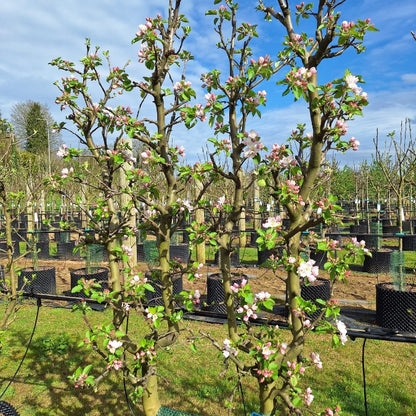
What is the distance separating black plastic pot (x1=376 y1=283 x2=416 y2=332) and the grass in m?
0.39

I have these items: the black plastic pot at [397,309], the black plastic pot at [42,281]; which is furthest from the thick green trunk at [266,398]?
the black plastic pot at [42,281]

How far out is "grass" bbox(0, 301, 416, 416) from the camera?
3.06m

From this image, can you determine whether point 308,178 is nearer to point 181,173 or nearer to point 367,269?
point 181,173

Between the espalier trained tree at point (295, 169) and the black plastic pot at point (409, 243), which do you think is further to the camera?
the black plastic pot at point (409, 243)

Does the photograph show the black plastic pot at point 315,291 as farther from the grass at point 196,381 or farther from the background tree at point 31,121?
the background tree at point 31,121

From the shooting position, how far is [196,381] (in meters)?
3.51

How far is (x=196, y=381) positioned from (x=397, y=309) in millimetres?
2908

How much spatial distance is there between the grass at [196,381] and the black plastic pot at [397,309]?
1.29 ft

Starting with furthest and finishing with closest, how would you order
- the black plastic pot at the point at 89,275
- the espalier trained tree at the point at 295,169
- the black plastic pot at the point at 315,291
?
1. the black plastic pot at the point at 89,275
2. the black plastic pot at the point at 315,291
3. the espalier trained tree at the point at 295,169

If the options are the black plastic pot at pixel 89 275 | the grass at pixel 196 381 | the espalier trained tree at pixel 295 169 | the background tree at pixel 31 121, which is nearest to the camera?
the espalier trained tree at pixel 295 169

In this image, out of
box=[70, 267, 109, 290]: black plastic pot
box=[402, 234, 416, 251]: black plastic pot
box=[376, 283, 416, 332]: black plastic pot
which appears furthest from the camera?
box=[402, 234, 416, 251]: black plastic pot

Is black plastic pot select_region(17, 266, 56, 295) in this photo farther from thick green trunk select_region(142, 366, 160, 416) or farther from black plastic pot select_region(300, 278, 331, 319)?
thick green trunk select_region(142, 366, 160, 416)

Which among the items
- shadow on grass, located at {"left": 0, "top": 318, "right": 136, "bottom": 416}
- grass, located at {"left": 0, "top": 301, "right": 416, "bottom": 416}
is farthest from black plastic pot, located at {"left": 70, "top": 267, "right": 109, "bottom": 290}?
shadow on grass, located at {"left": 0, "top": 318, "right": 136, "bottom": 416}

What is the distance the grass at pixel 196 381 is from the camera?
306cm
